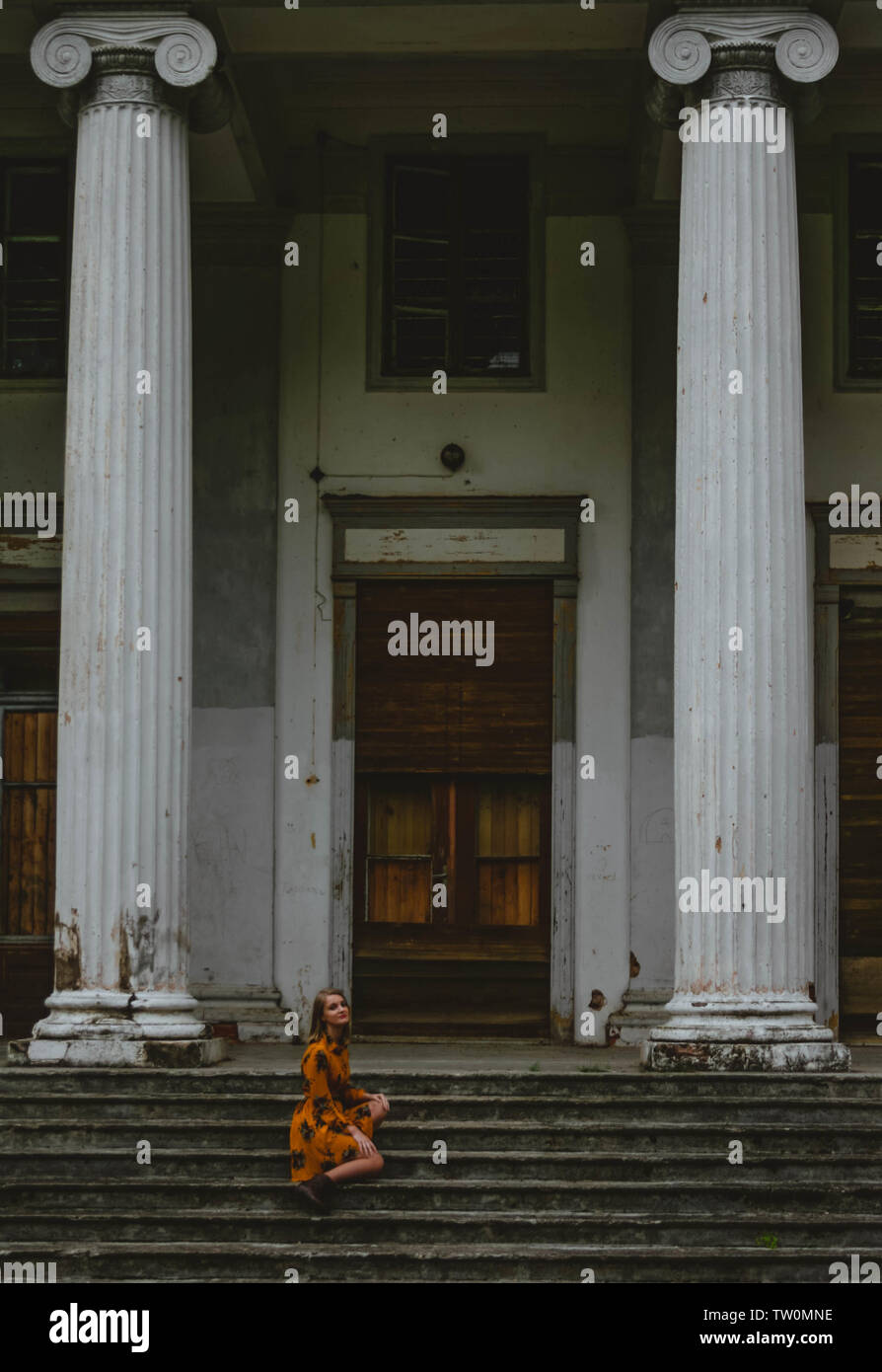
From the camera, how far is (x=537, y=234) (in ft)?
54.4

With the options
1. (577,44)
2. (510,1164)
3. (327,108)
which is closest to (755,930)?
(510,1164)

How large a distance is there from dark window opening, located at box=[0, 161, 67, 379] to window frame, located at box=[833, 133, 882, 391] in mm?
6148

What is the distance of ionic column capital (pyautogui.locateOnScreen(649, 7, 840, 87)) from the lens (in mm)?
13211

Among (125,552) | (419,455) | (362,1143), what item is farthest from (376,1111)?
(419,455)

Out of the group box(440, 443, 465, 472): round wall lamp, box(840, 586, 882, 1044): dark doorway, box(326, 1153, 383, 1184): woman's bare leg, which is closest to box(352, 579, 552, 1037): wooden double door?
box(440, 443, 465, 472): round wall lamp

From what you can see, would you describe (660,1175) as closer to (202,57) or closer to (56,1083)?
(56,1083)

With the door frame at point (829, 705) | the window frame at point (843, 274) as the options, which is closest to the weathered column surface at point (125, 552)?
the door frame at point (829, 705)

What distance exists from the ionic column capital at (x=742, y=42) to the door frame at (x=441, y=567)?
403cm

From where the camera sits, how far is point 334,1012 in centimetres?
1138

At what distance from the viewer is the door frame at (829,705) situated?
16094 millimetres

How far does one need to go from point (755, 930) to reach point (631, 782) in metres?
3.59

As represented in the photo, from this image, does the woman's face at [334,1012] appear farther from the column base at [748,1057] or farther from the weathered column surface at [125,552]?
the column base at [748,1057]

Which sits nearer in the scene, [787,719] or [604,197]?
[787,719]

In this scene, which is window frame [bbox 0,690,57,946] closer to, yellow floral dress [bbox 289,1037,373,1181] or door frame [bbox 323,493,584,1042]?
door frame [bbox 323,493,584,1042]
